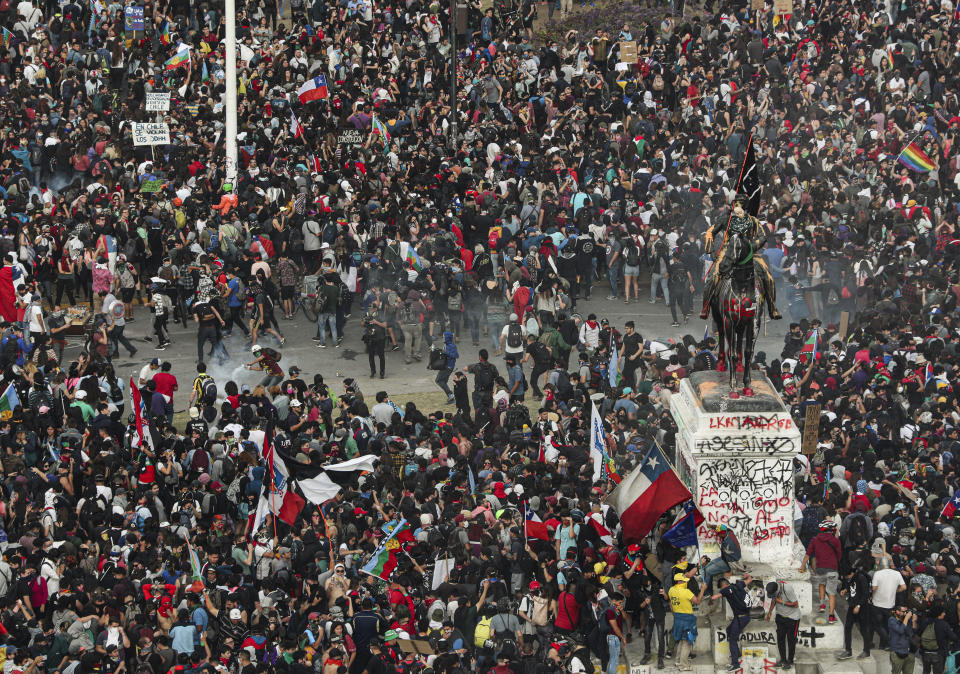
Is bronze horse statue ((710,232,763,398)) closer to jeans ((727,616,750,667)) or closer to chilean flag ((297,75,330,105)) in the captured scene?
jeans ((727,616,750,667))

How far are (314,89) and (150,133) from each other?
154 inches

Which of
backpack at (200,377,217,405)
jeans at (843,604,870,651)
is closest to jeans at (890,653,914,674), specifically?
jeans at (843,604,870,651)

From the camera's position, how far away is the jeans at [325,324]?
107 feet

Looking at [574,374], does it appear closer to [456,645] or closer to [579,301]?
[579,301]

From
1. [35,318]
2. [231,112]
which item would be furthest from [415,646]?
[231,112]

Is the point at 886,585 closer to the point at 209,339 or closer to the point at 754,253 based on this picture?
the point at 754,253

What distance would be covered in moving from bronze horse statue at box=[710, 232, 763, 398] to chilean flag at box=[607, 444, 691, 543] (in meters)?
1.15

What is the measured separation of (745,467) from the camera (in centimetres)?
2227

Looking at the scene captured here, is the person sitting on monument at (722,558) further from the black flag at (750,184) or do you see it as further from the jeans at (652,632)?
the black flag at (750,184)

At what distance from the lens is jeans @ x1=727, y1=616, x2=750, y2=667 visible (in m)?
21.7

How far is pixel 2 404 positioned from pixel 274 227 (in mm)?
7803

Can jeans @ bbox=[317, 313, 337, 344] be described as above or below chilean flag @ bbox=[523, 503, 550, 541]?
above

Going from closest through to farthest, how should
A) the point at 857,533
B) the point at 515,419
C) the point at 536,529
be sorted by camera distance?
the point at 857,533, the point at 536,529, the point at 515,419

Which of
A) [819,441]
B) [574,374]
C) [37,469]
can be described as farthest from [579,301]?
[37,469]
